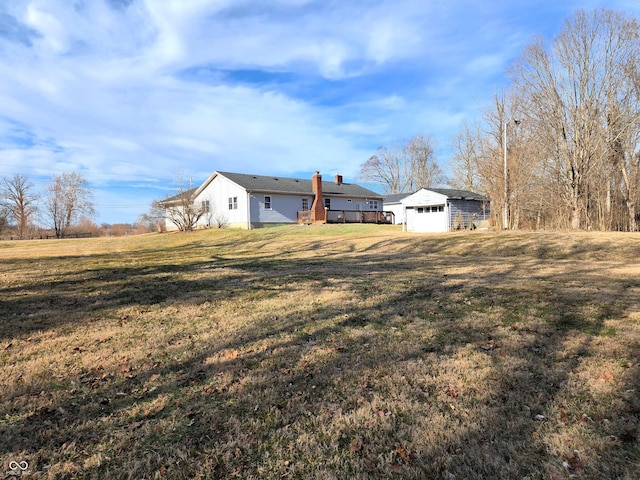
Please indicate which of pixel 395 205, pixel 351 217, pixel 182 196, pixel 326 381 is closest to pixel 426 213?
pixel 351 217

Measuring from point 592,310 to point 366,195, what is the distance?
31924 millimetres

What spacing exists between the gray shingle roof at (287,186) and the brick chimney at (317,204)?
3.17ft

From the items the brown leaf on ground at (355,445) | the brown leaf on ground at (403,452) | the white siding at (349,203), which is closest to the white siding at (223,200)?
the white siding at (349,203)

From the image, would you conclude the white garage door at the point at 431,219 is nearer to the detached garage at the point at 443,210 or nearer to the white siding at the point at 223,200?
the detached garage at the point at 443,210

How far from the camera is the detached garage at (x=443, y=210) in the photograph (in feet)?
89.7

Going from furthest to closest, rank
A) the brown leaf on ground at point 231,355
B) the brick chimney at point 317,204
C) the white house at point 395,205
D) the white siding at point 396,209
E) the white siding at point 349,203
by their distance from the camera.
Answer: the white house at point 395,205, the white siding at point 396,209, the white siding at point 349,203, the brick chimney at point 317,204, the brown leaf on ground at point 231,355

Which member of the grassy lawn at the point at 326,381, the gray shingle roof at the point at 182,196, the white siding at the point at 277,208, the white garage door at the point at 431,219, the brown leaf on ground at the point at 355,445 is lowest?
the brown leaf on ground at the point at 355,445

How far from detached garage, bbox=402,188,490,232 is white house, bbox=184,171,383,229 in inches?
281

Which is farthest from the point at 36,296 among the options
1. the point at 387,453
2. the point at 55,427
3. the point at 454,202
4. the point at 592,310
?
Answer: the point at 454,202

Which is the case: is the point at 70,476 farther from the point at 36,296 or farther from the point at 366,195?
the point at 366,195

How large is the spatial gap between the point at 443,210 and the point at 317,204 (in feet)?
33.1

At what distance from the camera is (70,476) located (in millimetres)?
2223

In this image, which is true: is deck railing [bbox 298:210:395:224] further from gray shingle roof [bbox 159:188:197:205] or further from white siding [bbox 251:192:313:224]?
gray shingle roof [bbox 159:188:197:205]

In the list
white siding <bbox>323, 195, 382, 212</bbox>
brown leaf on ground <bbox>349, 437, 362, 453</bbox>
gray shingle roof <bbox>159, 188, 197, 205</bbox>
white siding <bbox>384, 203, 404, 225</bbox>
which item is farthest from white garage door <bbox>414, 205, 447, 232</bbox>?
brown leaf on ground <bbox>349, 437, 362, 453</bbox>
